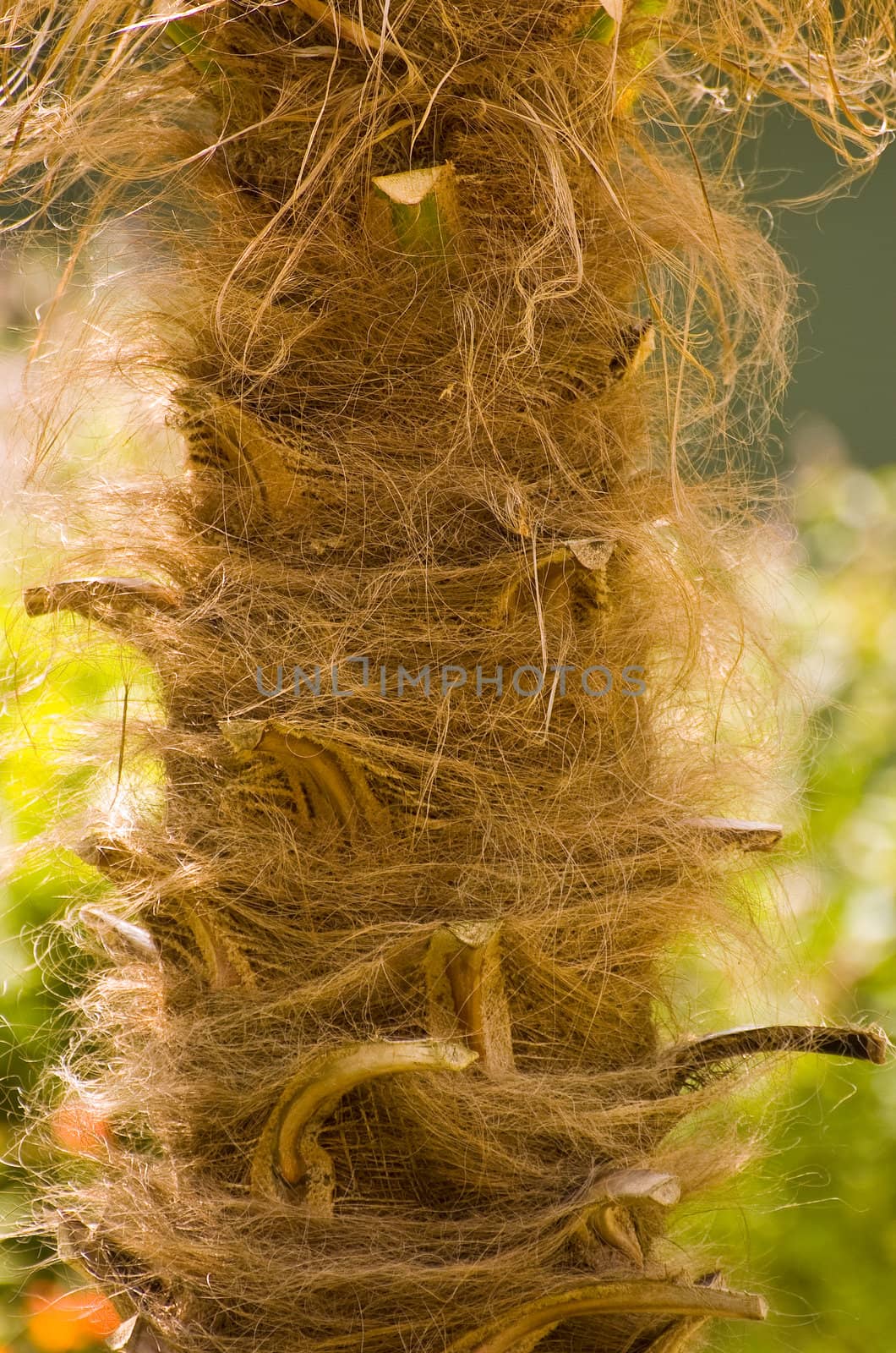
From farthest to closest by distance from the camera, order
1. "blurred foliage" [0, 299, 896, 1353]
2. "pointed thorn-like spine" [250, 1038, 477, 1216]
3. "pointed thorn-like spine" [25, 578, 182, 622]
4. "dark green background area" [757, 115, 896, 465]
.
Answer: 1. "dark green background area" [757, 115, 896, 465]
2. "blurred foliage" [0, 299, 896, 1353]
3. "pointed thorn-like spine" [25, 578, 182, 622]
4. "pointed thorn-like spine" [250, 1038, 477, 1216]

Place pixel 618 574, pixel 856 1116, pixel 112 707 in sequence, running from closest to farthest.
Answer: pixel 618 574
pixel 112 707
pixel 856 1116

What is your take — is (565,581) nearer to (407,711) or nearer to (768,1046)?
(407,711)

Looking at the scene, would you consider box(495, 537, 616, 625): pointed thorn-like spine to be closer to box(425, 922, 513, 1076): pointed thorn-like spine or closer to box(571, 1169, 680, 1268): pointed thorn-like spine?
box(425, 922, 513, 1076): pointed thorn-like spine

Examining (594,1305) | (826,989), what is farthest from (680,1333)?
(826,989)

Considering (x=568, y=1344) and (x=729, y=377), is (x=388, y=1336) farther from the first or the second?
(x=729, y=377)

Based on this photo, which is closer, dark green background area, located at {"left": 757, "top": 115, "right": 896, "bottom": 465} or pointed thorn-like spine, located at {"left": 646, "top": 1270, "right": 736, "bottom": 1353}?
pointed thorn-like spine, located at {"left": 646, "top": 1270, "right": 736, "bottom": 1353}

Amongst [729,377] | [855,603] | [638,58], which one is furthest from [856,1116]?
[638,58]

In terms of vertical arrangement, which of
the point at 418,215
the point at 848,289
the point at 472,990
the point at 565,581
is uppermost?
the point at 418,215

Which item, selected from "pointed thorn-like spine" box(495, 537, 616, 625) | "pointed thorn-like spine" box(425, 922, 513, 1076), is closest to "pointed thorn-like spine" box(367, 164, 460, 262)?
"pointed thorn-like spine" box(495, 537, 616, 625)
